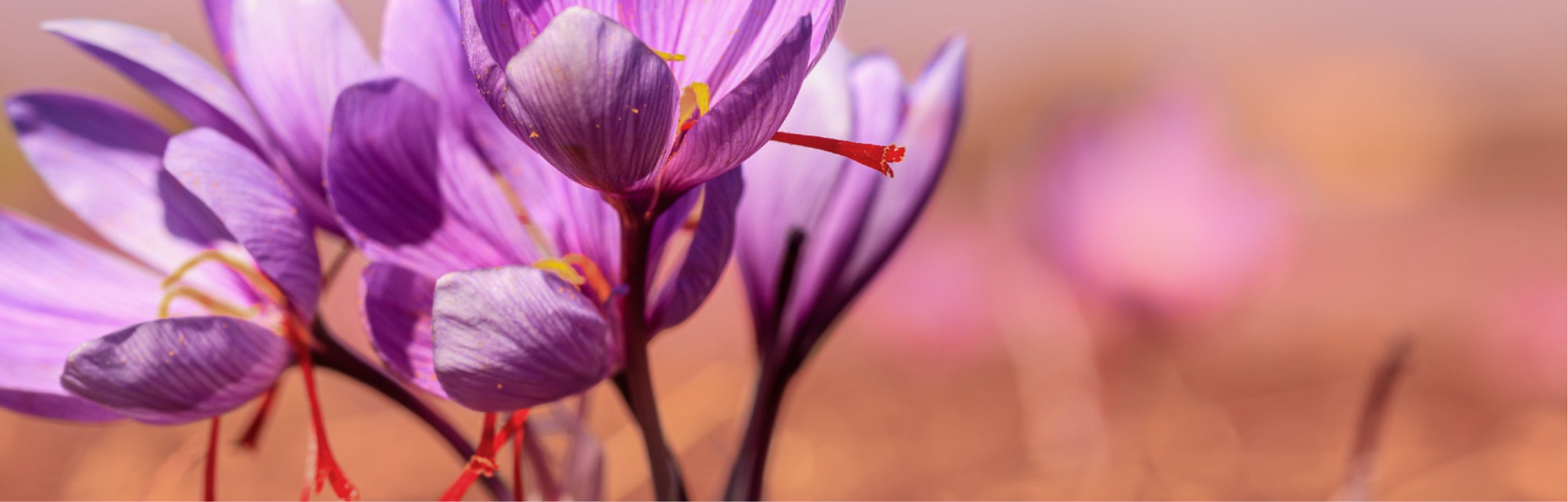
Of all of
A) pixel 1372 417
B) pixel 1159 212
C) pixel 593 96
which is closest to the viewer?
pixel 593 96

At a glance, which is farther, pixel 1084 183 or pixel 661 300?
pixel 1084 183

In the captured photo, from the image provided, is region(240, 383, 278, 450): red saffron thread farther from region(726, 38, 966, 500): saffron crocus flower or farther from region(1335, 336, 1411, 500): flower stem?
region(1335, 336, 1411, 500): flower stem

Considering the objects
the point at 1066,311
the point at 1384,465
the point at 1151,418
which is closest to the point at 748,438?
the point at 1066,311

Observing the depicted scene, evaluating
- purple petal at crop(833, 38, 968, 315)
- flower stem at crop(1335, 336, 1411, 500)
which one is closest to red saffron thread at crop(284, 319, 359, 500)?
purple petal at crop(833, 38, 968, 315)

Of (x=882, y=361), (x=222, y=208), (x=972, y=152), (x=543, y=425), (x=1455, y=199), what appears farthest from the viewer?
(x=972, y=152)

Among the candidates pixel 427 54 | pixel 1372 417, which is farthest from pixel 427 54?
pixel 1372 417

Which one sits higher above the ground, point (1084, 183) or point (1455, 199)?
point (1084, 183)

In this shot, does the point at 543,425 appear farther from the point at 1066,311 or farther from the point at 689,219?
the point at 1066,311

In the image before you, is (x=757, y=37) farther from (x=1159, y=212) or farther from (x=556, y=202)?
(x=1159, y=212)
